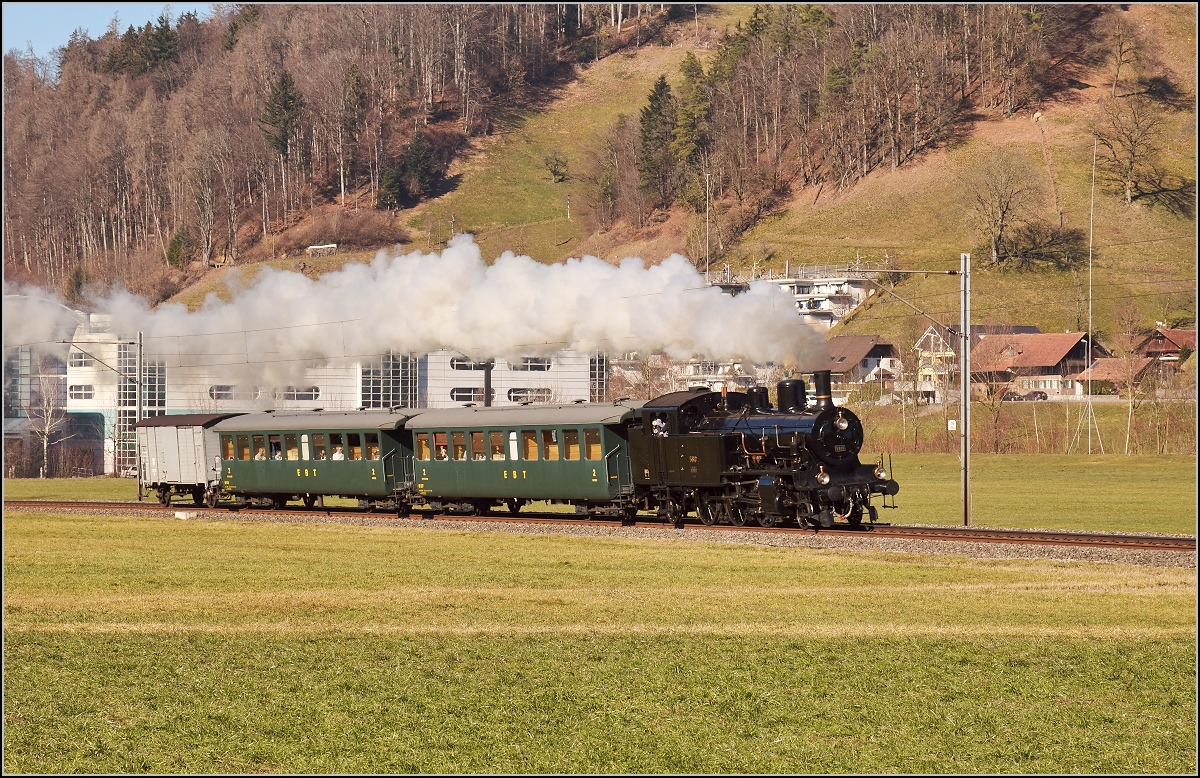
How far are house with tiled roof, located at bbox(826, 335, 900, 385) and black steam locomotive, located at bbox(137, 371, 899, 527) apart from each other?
78901 millimetres

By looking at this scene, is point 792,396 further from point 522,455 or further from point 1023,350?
point 1023,350

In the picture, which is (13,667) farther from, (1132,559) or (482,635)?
(1132,559)

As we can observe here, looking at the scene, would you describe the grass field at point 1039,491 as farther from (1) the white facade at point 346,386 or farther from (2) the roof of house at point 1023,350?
(2) the roof of house at point 1023,350

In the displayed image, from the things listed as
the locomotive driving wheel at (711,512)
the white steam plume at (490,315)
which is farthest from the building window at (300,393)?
the locomotive driving wheel at (711,512)

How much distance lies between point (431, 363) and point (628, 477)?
65972 mm

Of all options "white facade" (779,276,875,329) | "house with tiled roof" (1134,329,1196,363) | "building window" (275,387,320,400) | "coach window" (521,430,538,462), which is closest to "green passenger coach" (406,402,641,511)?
"coach window" (521,430,538,462)

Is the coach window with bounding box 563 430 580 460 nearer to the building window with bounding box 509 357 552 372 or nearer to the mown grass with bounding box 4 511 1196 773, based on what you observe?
the mown grass with bounding box 4 511 1196 773

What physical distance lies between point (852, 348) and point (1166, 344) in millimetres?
29778

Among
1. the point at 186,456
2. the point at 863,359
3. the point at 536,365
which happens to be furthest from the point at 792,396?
the point at 863,359

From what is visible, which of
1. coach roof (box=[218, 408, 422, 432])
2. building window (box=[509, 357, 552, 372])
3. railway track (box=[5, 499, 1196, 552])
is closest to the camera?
railway track (box=[5, 499, 1196, 552])

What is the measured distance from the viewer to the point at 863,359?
131250 millimetres

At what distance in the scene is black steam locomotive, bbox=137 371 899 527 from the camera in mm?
37125

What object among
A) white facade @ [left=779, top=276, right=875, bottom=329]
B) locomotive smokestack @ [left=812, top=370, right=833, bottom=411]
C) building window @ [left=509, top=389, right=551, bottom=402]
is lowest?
locomotive smokestack @ [left=812, top=370, right=833, bottom=411]

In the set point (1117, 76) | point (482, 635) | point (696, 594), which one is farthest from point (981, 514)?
point (1117, 76)
